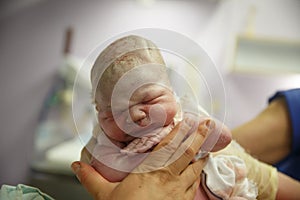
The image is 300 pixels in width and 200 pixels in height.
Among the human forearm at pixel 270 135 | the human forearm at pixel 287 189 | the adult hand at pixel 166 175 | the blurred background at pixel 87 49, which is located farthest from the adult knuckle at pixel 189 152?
the blurred background at pixel 87 49

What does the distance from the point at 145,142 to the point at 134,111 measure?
6 cm

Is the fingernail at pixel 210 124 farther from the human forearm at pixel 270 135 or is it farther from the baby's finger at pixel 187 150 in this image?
the human forearm at pixel 270 135

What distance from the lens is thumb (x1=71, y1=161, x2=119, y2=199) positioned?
664 mm

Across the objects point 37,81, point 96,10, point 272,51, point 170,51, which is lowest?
point 272,51

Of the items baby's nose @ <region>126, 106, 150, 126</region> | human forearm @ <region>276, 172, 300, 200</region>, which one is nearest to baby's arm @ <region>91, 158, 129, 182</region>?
baby's nose @ <region>126, 106, 150, 126</region>

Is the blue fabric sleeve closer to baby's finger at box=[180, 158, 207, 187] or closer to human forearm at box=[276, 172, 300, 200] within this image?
human forearm at box=[276, 172, 300, 200]

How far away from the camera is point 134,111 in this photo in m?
0.66

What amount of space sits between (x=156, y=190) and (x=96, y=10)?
3.03m

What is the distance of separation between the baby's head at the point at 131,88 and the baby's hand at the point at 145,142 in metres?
0.01

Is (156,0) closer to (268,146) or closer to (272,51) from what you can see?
(272,51)

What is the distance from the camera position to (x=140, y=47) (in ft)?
2.20

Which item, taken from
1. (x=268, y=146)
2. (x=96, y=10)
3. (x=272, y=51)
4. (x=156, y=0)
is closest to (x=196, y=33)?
(x=156, y=0)

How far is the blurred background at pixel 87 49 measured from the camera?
3.10 m

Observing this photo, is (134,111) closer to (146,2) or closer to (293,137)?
(293,137)
